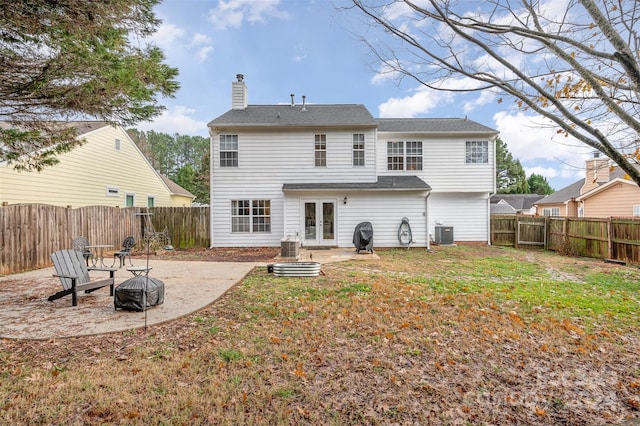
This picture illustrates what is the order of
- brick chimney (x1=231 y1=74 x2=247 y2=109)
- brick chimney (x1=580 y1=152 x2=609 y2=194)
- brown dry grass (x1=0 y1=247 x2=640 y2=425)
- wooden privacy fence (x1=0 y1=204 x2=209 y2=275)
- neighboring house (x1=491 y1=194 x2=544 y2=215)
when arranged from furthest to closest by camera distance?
neighboring house (x1=491 y1=194 x2=544 y2=215) → brick chimney (x1=231 y1=74 x2=247 y2=109) → wooden privacy fence (x1=0 y1=204 x2=209 y2=275) → brick chimney (x1=580 y1=152 x2=609 y2=194) → brown dry grass (x1=0 y1=247 x2=640 y2=425)

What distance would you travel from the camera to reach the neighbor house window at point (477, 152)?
15.8 meters

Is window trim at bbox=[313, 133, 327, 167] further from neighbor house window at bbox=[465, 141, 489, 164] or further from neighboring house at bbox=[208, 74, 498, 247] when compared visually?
neighbor house window at bbox=[465, 141, 489, 164]

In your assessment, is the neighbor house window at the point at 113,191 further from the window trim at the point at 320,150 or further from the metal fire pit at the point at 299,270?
the metal fire pit at the point at 299,270

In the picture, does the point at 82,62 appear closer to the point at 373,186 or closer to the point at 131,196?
the point at 373,186

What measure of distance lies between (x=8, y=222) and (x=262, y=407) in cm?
975

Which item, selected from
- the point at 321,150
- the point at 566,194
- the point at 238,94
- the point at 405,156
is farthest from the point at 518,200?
the point at 238,94

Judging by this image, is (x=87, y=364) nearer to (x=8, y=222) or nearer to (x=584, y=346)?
(x=584, y=346)

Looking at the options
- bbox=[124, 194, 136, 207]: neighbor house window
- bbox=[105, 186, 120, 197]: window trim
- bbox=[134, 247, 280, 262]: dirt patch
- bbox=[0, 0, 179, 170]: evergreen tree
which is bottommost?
bbox=[134, 247, 280, 262]: dirt patch

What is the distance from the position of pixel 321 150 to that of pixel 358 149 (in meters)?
1.70

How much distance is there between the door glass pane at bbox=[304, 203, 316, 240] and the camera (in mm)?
14234

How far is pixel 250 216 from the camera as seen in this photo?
578 inches

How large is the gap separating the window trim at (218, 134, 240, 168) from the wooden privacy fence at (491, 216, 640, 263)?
43.6 ft

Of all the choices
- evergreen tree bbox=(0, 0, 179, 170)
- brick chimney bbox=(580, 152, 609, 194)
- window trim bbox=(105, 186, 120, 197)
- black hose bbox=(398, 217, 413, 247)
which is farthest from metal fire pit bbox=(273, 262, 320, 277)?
window trim bbox=(105, 186, 120, 197)

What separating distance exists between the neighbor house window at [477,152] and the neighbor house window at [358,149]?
5.47 meters
